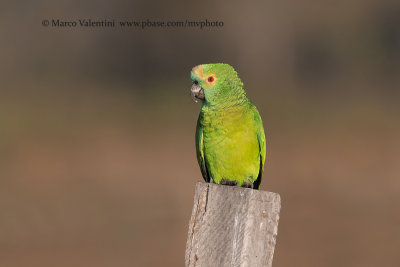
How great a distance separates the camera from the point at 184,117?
17.5 m

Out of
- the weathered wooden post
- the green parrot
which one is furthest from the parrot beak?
the weathered wooden post

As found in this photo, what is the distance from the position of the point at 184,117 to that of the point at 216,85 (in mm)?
12434

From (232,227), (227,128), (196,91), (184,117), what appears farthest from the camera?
(184,117)

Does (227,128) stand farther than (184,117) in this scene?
No

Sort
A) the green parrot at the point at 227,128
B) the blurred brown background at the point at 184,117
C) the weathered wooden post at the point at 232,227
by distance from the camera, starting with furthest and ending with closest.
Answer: the blurred brown background at the point at 184,117
the green parrot at the point at 227,128
the weathered wooden post at the point at 232,227

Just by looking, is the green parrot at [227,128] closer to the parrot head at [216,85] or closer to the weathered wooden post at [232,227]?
the parrot head at [216,85]

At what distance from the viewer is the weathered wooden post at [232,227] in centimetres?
265

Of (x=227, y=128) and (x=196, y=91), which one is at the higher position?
(x=196, y=91)

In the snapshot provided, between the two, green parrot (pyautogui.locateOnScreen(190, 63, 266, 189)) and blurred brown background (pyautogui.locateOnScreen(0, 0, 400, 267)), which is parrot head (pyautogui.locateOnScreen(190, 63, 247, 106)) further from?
blurred brown background (pyautogui.locateOnScreen(0, 0, 400, 267))

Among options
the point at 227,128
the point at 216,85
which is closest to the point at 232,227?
the point at 227,128

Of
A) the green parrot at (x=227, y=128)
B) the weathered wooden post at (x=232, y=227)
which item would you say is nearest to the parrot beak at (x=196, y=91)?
the green parrot at (x=227, y=128)

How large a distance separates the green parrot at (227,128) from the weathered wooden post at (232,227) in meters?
2.19

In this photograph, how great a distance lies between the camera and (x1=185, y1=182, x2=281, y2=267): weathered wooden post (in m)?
2.65

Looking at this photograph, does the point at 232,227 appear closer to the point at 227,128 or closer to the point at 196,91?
the point at 227,128
